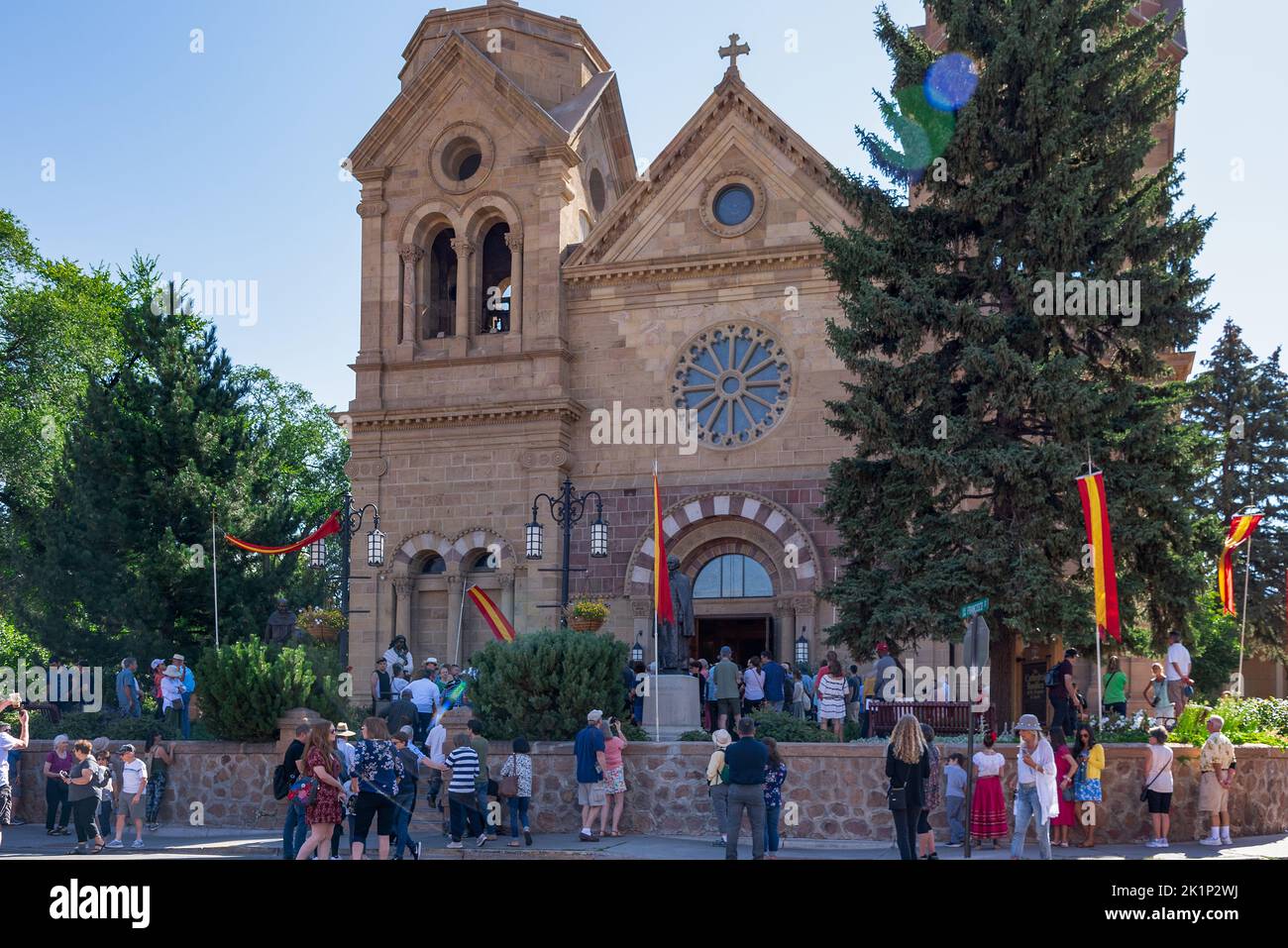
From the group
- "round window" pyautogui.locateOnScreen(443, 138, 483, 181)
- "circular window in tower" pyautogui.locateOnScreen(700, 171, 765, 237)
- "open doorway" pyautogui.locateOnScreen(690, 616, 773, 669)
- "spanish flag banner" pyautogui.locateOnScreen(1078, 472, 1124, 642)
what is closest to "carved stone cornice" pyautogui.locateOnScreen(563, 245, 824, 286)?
"circular window in tower" pyautogui.locateOnScreen(700, 171, 765, 237)

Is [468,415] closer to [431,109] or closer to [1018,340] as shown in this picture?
[431,109]

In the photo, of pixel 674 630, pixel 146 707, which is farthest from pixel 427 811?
pixel 146 707

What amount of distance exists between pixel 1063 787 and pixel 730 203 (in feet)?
60.7

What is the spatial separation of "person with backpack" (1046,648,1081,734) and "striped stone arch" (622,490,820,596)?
32.7 feet

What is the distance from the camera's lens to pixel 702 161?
1326 inches

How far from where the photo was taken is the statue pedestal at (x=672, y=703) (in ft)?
75.8

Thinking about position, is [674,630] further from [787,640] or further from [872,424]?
[787,640]

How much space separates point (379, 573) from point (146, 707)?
27.9ft

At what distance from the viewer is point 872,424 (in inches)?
965

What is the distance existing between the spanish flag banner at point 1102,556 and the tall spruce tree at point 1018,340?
1532 mm

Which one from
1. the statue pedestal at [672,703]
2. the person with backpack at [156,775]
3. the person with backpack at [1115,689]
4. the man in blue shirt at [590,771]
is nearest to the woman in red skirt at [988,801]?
the man in blue shirt at [590,771]

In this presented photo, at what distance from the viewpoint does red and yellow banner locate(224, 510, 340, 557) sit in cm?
2922

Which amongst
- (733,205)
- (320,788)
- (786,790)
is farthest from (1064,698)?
(733,205)

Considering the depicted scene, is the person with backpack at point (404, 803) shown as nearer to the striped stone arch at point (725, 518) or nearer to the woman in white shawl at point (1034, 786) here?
the woman in white shawl at point (1034, 786)
